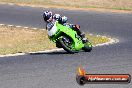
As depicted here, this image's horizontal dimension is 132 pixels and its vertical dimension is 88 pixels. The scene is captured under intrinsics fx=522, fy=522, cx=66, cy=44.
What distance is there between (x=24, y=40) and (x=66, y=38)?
16.0ft

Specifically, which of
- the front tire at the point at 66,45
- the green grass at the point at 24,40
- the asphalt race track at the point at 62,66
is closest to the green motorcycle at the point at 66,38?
the front tire at the point at 66,45

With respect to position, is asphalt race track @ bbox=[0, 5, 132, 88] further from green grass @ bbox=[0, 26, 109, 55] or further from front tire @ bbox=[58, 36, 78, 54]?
green grass @ bbox=[0, 26, 109, 55]

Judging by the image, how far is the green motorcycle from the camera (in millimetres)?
14766

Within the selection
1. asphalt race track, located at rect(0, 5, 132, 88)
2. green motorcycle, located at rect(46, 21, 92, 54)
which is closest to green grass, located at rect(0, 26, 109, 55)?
asphalt race track, located at rect(0, 5, 132, 88)

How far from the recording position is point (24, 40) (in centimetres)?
1964

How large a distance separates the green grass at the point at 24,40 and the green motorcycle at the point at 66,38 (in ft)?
4.02

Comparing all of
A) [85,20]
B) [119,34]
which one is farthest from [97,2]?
[119,34]

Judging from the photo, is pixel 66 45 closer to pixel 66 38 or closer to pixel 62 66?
pixel 66 38

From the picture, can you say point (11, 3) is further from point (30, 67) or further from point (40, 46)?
point (30, 67)

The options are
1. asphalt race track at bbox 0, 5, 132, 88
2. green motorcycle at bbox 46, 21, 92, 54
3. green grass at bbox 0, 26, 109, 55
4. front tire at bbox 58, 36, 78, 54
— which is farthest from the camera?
green grass at bbox 0, 26, 109, 55

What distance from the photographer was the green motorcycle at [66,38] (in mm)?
14766

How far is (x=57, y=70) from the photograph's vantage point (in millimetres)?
11531

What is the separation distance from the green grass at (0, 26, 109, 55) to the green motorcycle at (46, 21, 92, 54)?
4.02 feet

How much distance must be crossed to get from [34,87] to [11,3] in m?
23.5
